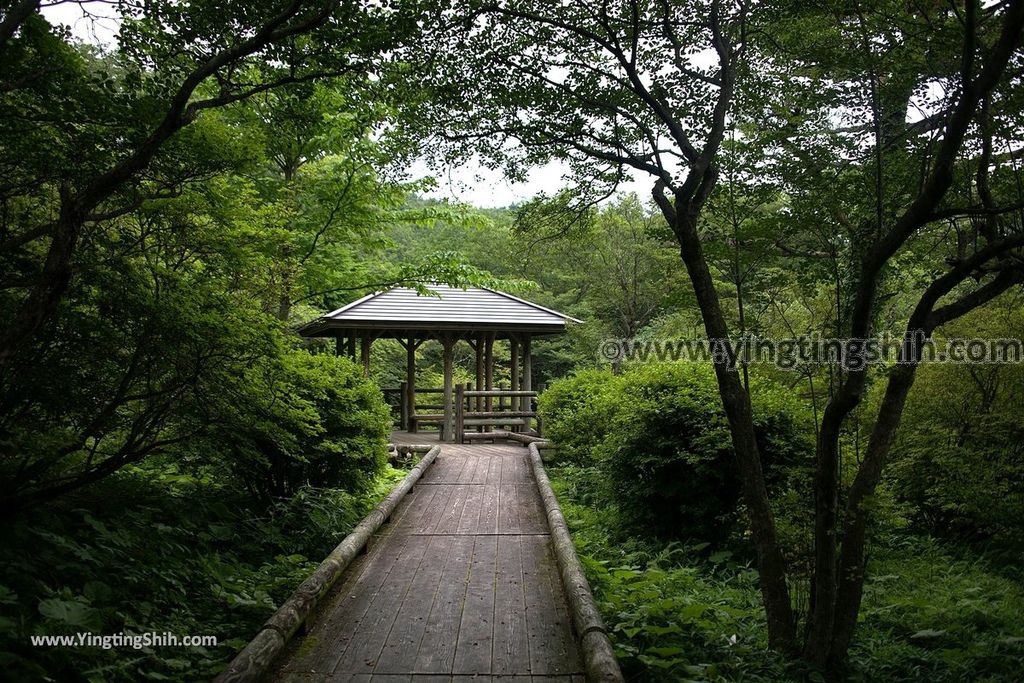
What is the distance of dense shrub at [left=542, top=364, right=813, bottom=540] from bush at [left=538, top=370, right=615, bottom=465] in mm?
2561

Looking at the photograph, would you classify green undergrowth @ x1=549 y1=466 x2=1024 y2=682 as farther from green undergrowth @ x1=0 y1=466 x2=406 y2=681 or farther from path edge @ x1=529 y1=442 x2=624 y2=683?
green undergrowth @ x1=0 y1=466 x2=406 y2=681

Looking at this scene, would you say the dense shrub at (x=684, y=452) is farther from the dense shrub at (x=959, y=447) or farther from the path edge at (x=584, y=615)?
the path edge at (x=584, y=615)

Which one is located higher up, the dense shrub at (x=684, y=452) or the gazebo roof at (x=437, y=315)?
the gazebo roof at (x=437, y=315)

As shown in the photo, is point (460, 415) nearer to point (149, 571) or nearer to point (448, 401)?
point (448, 401)

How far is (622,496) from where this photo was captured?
8.29 m

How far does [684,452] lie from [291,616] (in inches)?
189

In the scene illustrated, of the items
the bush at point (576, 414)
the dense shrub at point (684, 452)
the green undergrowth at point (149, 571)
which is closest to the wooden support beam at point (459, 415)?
the bush at point (576, 414)

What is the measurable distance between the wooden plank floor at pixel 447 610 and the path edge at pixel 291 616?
0.12 m

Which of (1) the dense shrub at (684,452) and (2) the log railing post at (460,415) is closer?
(1) the dense shrub at (684,452)

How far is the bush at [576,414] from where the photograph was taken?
1169 centimetres

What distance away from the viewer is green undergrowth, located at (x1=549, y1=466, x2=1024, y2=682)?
14.7 feet

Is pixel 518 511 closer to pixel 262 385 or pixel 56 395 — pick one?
pixel 262 385

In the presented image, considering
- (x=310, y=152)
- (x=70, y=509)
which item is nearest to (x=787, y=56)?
(x=70, y=509)

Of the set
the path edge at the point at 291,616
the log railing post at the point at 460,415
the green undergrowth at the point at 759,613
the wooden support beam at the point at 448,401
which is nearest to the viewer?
the path edge at the point at 291,616
